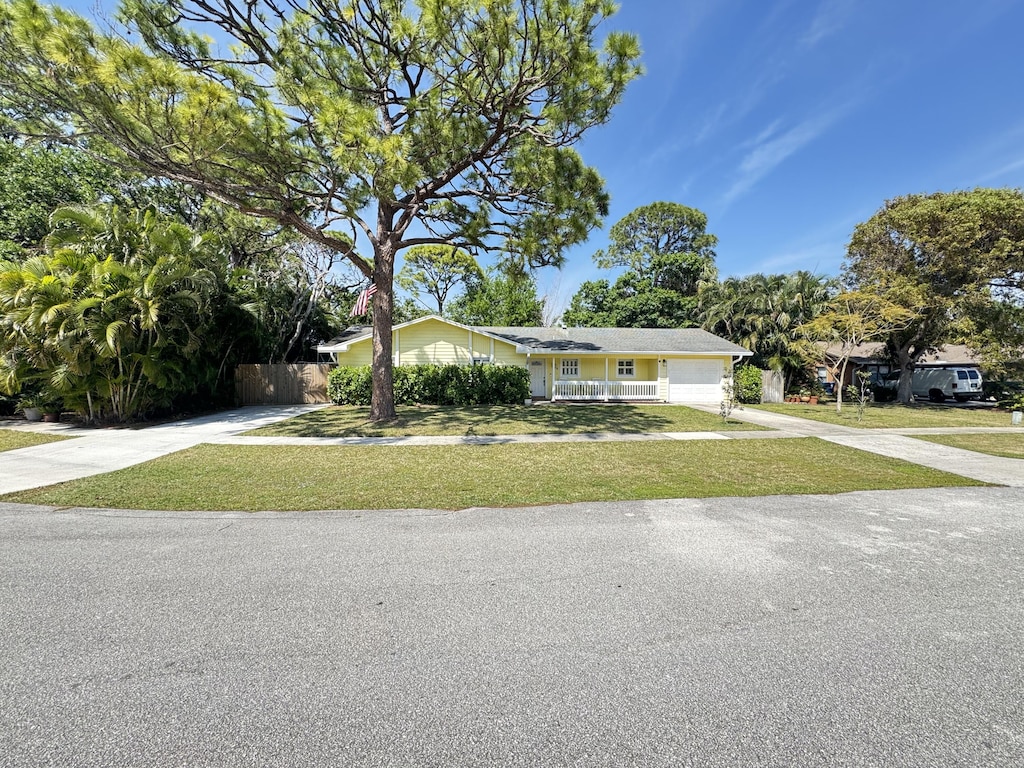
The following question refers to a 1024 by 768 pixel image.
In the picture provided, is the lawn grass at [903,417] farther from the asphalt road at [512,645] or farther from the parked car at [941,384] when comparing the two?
the asphalt road at [512,645]

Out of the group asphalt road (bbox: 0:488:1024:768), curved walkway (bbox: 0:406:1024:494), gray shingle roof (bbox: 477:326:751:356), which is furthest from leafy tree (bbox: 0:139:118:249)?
asphalt road (bbox: 0:488:1024:768)

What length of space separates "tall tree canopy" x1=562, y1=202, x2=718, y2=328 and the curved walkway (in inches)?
593

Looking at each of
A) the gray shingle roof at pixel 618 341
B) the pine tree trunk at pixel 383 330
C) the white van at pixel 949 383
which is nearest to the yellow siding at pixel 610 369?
the gray shingle roof at pixel 618 341

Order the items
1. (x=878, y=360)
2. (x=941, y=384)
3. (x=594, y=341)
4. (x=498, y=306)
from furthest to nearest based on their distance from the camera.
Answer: (x=498, y=306) → (x=878, y=360) → (x=941, y=384) → (x=594, y=341)

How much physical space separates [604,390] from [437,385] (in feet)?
24.6

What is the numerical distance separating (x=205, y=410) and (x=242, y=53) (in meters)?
10.9

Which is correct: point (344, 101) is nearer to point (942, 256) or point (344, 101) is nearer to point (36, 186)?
point (36, 186)

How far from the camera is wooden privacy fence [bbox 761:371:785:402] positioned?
797 inches

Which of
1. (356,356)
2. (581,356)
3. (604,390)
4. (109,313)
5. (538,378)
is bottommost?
(604,390)

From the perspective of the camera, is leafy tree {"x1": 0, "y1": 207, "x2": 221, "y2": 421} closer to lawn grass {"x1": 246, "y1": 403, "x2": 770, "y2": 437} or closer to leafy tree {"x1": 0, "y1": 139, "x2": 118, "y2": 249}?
lawn grass {"x1": 246, "y1": 403, "x2": 770, "y2": 437}

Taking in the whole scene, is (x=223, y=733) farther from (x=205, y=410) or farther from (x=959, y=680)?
(x=205, y=410)

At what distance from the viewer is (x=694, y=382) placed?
63.1 ft

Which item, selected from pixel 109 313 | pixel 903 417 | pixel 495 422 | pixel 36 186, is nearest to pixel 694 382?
pixel 903 417

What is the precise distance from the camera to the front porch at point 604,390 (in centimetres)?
1847
